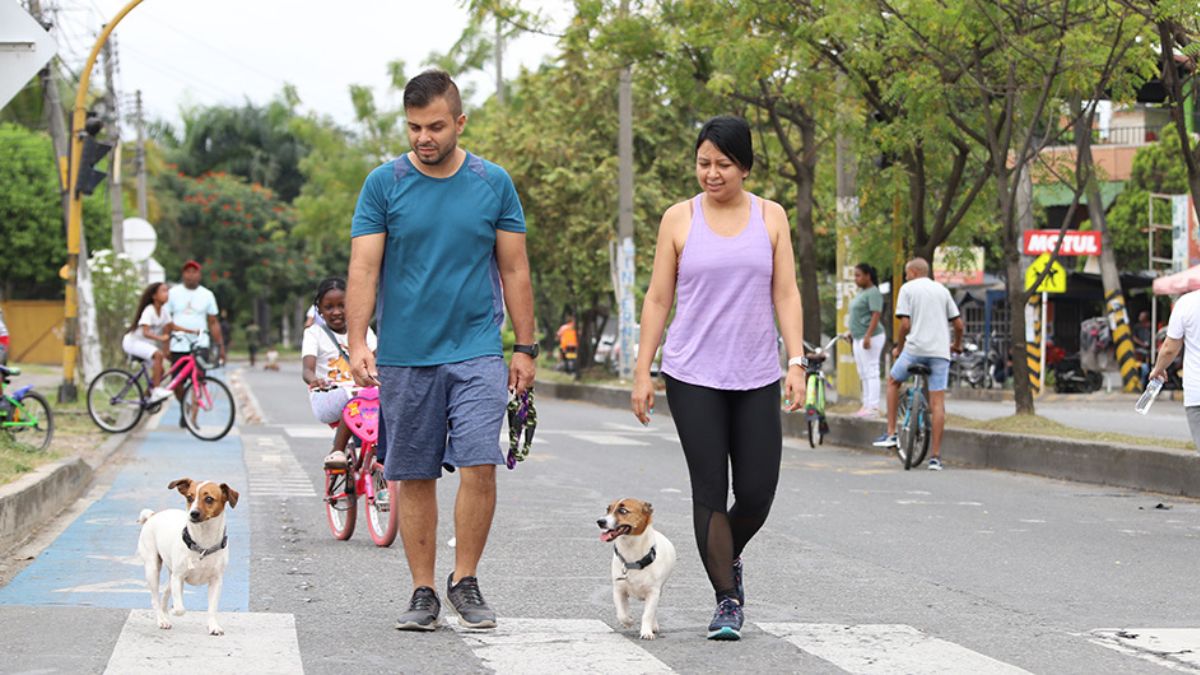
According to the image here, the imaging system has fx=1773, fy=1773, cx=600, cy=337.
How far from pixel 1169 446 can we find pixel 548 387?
24.6m

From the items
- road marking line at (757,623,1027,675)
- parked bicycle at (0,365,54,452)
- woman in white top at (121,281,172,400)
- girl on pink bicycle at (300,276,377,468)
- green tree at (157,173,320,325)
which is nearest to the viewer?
road marking line at (757,623,1027,675)

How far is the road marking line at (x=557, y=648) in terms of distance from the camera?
5961mm

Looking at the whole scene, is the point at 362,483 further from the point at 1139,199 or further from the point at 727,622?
the point at 1139,199

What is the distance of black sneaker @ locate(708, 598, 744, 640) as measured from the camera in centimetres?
655

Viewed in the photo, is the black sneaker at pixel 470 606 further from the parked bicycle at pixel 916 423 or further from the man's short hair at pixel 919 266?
the man's short hair at pixel 919 266

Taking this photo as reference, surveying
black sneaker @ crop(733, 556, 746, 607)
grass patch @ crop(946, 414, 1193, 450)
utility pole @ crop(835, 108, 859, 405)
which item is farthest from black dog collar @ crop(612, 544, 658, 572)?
utility pole @ crop(835, 108, 859, 405)

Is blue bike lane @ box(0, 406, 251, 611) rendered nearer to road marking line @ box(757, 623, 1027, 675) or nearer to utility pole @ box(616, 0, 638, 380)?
road marking line @ box(757, 623, 1027, 675)

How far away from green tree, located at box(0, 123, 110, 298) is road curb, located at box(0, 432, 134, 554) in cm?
4297

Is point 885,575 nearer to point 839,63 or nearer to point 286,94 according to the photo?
point 839,63

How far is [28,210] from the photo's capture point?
5506 cm

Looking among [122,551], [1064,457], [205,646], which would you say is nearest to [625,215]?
[1064,457]

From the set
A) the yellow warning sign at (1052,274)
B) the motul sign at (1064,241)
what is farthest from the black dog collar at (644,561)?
the motul sign at (1064,241)

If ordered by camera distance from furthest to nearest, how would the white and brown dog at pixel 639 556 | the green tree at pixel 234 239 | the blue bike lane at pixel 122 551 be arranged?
the green tree at pixel 234 239, the blue bike lane at pixel 122 551, the white and brown dog at pixel 639 556

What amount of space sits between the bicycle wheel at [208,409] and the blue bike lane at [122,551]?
202cm
